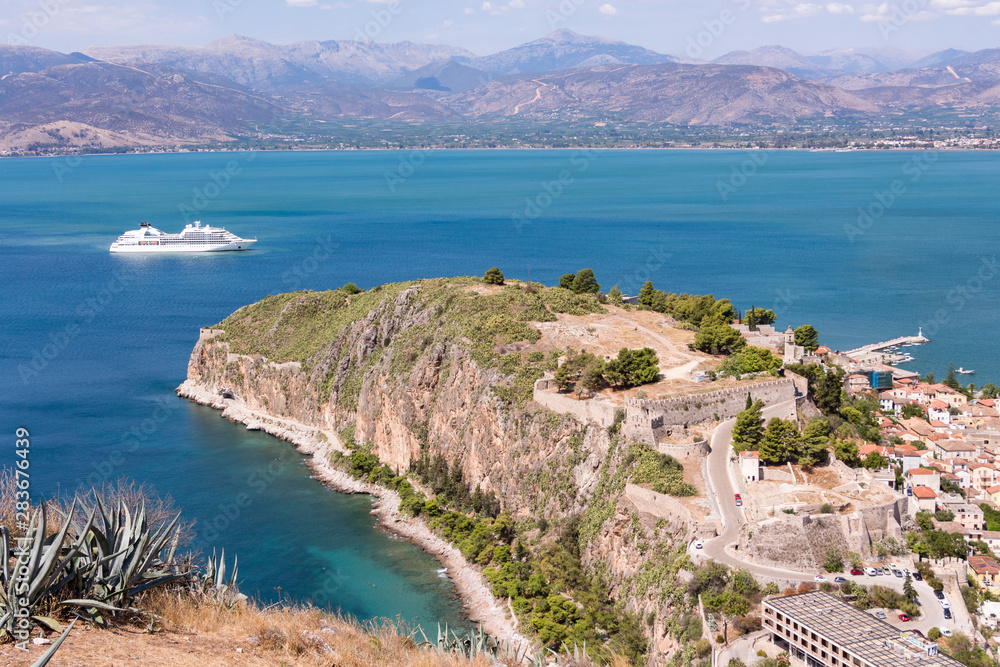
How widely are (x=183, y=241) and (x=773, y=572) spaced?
104m

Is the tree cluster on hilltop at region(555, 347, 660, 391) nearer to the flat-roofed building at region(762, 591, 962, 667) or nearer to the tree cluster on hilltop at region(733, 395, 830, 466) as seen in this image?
the tree cluster on hilltop at region(733, 395, 830, 466)

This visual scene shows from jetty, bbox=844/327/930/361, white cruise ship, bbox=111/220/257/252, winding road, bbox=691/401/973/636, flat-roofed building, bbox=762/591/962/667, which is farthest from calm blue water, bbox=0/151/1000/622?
flat-roofed building, bbox=762/591/962/667

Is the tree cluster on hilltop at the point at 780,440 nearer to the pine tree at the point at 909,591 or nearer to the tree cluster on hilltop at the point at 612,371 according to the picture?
the tree cluster on hilltop at the point at 612,371

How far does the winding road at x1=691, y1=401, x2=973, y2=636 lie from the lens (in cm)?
2859

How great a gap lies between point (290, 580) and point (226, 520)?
7166 mm

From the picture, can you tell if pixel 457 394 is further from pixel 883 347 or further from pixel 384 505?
pixel 883 347

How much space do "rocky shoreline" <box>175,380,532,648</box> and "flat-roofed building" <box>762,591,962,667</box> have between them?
319 inches

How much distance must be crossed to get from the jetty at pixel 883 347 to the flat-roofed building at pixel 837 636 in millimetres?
44556

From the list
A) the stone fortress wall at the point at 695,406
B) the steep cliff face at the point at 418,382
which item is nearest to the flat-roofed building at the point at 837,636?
the stone fortress wall at the point at 695,406

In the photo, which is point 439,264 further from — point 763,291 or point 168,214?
point 168,214

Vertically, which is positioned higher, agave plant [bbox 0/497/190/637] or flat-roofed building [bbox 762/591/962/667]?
agave plant [bbox 0/497/190/637]

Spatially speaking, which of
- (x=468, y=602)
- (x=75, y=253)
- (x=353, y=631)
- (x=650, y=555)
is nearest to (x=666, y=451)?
(x=650, y=555)

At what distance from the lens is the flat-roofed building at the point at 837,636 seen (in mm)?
24609

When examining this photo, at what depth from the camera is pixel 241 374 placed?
63.4m
